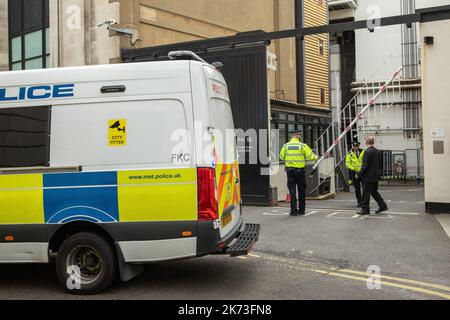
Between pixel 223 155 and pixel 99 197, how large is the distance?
149 centimetres

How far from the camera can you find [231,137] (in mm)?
6395

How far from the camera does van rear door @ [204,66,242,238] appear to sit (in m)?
5.53

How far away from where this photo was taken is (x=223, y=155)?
5867mm

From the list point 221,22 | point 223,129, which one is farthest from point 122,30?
point 223,129

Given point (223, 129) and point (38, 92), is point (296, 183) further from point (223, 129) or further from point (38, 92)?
point (38, 92)

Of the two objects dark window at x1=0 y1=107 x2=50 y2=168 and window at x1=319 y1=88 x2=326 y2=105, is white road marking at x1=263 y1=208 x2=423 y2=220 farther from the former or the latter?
window at x1=319 y1=88 x2=326 y2=105

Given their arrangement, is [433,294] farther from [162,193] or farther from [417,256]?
[162,193]

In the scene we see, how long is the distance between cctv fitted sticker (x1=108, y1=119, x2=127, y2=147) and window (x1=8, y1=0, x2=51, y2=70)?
1190 cm

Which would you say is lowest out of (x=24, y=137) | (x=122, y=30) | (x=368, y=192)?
(x=368, y=192)

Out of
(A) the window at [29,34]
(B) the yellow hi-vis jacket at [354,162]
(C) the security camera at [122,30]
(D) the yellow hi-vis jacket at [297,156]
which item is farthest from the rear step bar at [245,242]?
(A) the window at [29,34]

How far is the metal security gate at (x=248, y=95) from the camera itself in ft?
42.3

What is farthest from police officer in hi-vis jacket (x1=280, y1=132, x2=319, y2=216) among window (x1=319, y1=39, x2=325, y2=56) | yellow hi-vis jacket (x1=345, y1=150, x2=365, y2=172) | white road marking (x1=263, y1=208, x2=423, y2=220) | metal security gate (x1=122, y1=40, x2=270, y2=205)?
window (x1=319, y1=39, x2=325, y2=56)
